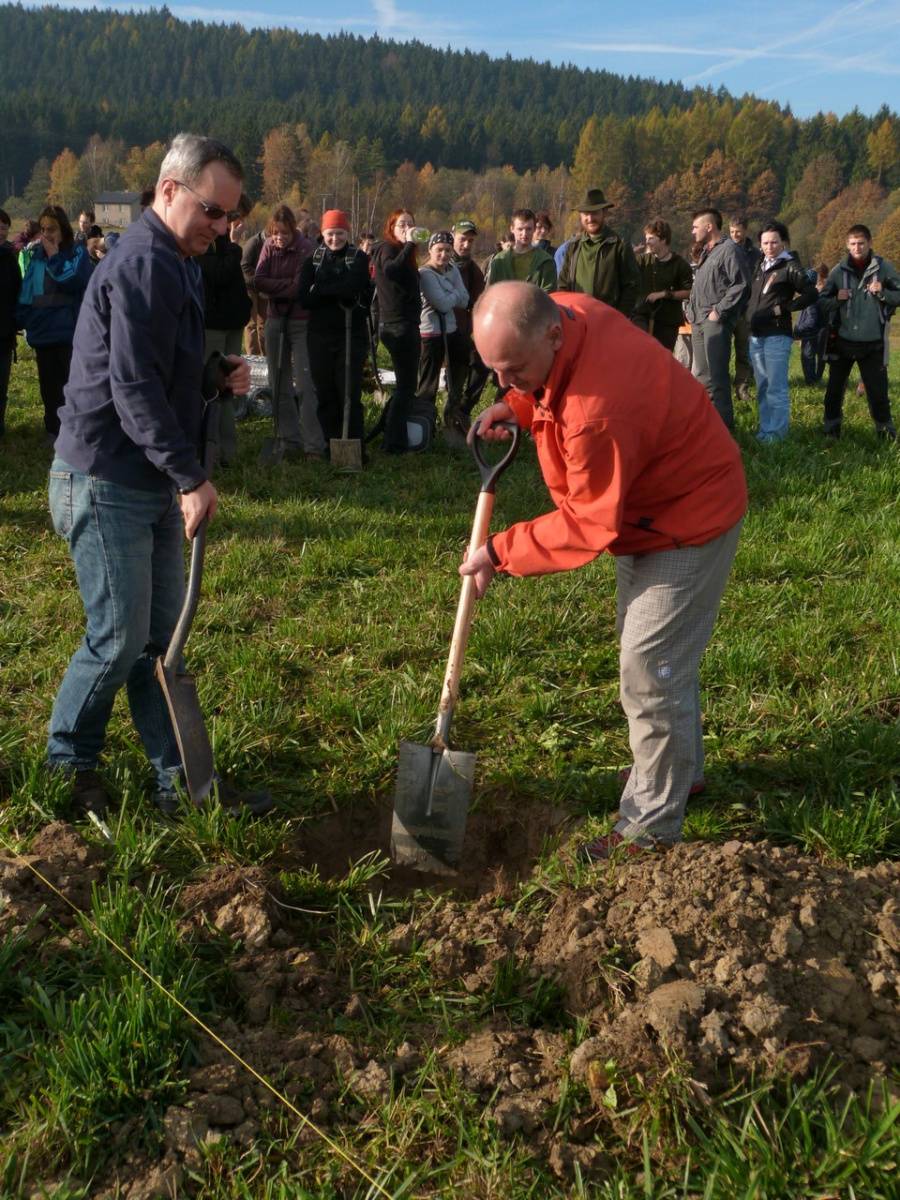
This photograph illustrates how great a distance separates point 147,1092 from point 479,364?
8461 mm

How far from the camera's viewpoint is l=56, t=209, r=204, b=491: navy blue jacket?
284cm

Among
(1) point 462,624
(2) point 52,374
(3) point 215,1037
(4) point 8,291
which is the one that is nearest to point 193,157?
(1) point 462,624

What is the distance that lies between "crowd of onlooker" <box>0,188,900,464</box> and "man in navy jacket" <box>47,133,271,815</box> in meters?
4.97

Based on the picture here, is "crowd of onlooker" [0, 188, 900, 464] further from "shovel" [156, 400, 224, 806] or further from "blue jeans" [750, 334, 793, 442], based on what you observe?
"shovel" [156, 400, 224, 806]

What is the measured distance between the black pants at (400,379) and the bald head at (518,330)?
6.16 m

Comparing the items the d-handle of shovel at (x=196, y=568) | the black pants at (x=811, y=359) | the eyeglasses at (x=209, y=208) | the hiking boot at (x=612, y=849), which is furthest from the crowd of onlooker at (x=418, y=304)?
the hiking boot at (x=612, y=849)

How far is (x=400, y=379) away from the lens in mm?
8914

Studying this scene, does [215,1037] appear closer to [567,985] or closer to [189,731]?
[567,985]

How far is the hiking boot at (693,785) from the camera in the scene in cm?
369

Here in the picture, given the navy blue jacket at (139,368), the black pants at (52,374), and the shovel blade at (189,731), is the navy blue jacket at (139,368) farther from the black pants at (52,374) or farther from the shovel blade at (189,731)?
the black pants at (52,374)

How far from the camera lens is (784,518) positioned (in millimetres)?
6754

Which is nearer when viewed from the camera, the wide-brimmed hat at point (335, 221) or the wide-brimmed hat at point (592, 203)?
the wide-brimmed hat at point (335, 221)

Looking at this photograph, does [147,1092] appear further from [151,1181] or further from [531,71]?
[531,71]

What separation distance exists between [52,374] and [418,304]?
130 inches
